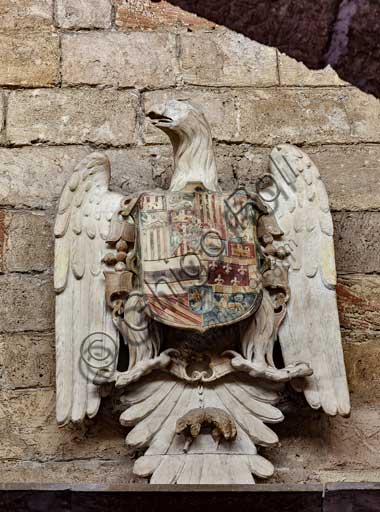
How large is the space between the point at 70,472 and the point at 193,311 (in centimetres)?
58

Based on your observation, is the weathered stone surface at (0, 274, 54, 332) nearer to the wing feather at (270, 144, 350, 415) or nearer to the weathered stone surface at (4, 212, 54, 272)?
the weathered stone surface at (4, 212, 54, 272)

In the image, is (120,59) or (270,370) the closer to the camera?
(270,370)

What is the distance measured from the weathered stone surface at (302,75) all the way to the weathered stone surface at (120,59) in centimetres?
36

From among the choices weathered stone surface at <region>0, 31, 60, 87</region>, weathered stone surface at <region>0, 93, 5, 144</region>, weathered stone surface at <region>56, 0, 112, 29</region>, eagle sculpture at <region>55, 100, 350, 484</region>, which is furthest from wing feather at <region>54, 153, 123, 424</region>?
weathered stone surface at <region>56, 0, 112, 29</region>

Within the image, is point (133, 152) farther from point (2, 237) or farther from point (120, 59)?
point (2, 237)

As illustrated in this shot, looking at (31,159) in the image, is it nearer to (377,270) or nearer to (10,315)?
(10,315)

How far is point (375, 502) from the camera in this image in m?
2.86

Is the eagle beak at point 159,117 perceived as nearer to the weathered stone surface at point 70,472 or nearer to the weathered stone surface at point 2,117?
the weathered stone surface at point 2,117

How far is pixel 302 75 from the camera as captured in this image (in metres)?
3.82

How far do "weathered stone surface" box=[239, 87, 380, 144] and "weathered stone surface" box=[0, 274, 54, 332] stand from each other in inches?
31.4

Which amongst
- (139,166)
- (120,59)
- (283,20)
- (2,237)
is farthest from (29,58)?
(283,20)

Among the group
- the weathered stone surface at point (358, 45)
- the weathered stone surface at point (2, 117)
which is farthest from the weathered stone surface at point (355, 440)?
the weathered stone surface at point (2, 117)

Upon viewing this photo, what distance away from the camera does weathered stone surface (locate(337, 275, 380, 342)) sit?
346 cm

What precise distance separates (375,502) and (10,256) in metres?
1.33
